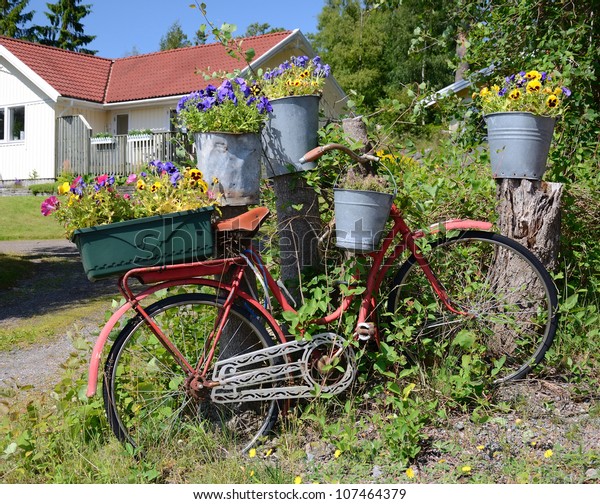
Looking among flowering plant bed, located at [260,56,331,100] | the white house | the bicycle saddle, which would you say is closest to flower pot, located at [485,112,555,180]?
flowering plant bed, located at [260,56,331,100]

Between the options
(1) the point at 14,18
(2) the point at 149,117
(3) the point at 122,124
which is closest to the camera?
(2) the point at 149,117

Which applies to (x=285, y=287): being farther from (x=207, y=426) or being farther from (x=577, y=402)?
(x=577, y=402)

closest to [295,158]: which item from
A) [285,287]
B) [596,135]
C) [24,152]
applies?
[285,287]

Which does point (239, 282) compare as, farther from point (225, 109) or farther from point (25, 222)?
point (25, 222)

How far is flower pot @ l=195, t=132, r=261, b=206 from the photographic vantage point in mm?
3307

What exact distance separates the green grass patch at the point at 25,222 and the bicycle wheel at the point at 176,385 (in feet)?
36.1

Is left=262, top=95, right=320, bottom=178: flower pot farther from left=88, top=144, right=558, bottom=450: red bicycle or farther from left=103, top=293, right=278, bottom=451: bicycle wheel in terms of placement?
left=103, top=293, right=278, bottom=451: bicycle wheel

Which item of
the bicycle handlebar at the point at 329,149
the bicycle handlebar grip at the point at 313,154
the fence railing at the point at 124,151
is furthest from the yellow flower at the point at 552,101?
the fence railing at the point at 124,151

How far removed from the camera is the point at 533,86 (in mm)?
3938

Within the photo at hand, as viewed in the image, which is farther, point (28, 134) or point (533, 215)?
point (28, 134)

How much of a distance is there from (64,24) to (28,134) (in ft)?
75.2

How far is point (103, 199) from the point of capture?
3.05 meters

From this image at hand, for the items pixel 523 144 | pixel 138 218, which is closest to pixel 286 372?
pixel 138 218

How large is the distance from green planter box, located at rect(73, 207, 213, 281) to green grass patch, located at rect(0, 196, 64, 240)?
11402mm
